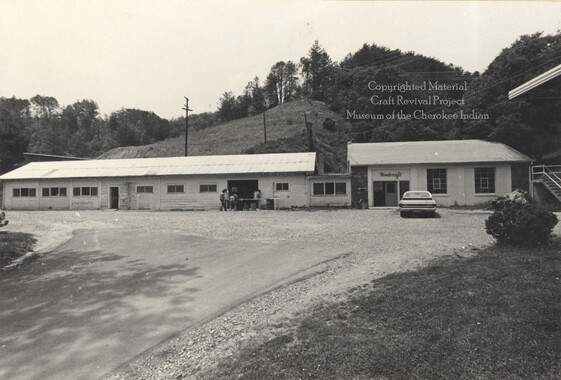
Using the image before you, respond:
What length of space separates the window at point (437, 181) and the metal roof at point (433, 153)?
34.0 inches

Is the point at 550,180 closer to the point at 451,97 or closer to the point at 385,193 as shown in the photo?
the point at 385,193

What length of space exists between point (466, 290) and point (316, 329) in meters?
2.52

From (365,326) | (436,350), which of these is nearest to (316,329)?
(365,326)

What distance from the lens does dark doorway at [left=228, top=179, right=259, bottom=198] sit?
29922 mm

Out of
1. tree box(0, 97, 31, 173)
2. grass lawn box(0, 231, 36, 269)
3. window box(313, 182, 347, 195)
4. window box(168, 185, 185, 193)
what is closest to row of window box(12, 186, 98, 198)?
window box(168, 185, 185, 193)

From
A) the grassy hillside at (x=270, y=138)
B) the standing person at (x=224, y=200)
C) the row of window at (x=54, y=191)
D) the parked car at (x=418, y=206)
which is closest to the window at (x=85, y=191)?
the row of window at (x=54, y=191)

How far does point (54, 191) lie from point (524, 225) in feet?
116

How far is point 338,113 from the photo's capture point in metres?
85.9

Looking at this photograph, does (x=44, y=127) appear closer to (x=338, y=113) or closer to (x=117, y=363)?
(x=338, y=113)

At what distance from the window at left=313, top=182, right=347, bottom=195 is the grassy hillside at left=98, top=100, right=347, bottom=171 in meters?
27.3

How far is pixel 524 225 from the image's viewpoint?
27.9ft

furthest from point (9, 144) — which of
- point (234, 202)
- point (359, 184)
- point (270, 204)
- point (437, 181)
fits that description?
point (437, 181)

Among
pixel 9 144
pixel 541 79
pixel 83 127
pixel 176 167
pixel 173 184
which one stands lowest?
pixel 173 184

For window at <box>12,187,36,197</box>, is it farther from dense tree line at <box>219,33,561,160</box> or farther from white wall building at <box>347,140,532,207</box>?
dense tree line at <box>219,33,561,160</box>
